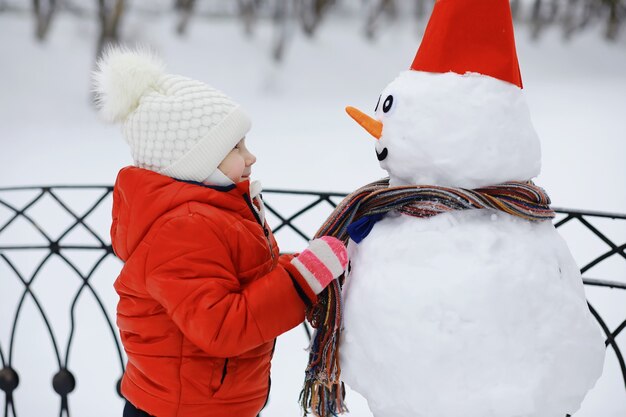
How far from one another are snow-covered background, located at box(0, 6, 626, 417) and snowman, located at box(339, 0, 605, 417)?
1.58m

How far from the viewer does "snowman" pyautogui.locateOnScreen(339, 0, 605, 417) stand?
73cm

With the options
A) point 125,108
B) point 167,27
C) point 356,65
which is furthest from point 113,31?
point 125,108

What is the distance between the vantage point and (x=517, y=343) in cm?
73

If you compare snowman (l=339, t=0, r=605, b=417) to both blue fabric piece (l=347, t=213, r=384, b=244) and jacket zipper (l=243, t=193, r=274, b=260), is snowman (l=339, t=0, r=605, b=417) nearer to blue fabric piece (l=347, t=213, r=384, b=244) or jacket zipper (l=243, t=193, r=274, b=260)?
blue fabric piece (l=347, t=213, r=384, b=244)

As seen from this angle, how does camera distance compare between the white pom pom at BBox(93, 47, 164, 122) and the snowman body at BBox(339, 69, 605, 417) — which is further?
the white pom pom at BBox(93, 47, 164, 122)

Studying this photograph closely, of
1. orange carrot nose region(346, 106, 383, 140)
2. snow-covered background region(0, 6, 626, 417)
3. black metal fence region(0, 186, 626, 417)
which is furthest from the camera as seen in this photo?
snow-covered background region(0, 6, 626, 417)

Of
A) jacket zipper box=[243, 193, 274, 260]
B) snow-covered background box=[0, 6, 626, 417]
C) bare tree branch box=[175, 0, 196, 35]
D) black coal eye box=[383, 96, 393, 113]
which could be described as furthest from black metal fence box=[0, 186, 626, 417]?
bare tree branch box=[175, 0, 196, 35]

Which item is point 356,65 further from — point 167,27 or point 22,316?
point 22,316

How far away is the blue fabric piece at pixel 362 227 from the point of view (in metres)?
0.83

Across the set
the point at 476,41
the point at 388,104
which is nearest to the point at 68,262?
the point at 388,104

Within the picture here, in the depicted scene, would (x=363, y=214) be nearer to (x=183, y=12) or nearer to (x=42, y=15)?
(x=183, y=12)

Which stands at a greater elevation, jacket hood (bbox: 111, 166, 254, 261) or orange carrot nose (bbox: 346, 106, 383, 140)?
orange carrot nose (bbox: 346, 106, 383, 140)

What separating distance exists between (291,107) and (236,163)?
3.29 metres

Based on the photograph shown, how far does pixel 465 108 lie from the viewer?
757 millimetres
